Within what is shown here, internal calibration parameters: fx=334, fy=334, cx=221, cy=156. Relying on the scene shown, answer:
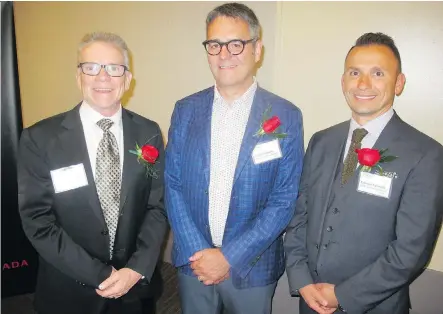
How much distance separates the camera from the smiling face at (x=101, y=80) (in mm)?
1777

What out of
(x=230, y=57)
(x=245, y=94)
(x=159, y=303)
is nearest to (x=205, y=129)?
(x=245, y=94)

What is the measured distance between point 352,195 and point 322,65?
1.05 meters

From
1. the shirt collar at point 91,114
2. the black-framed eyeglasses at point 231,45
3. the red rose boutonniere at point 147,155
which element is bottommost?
the red rose boutonniere at point 147,155

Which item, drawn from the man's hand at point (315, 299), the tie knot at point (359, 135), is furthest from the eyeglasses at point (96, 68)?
the man's hand at point (315, 299)

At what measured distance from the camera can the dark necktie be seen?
1.69 metres

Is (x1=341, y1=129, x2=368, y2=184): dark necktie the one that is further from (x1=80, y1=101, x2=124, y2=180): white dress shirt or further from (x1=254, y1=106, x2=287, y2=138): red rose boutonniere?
(x1=80, y1=101, x2=124, y2=180): white dress shirt

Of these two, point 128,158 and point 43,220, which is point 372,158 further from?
point 43,220

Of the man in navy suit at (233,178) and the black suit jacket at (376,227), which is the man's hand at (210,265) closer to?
the man in navy suit at (233,178)

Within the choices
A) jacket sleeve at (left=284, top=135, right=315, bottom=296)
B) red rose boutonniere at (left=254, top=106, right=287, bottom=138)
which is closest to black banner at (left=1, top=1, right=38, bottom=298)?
red rose boutonniere at (left=254, top=106, right=287, bottom=138)

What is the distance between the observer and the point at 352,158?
1699mm

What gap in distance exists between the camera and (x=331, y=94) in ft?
7.60

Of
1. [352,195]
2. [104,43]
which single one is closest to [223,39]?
[104,43]

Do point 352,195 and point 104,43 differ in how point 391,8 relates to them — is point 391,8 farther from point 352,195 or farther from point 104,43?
point 104,43

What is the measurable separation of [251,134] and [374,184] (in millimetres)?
668
